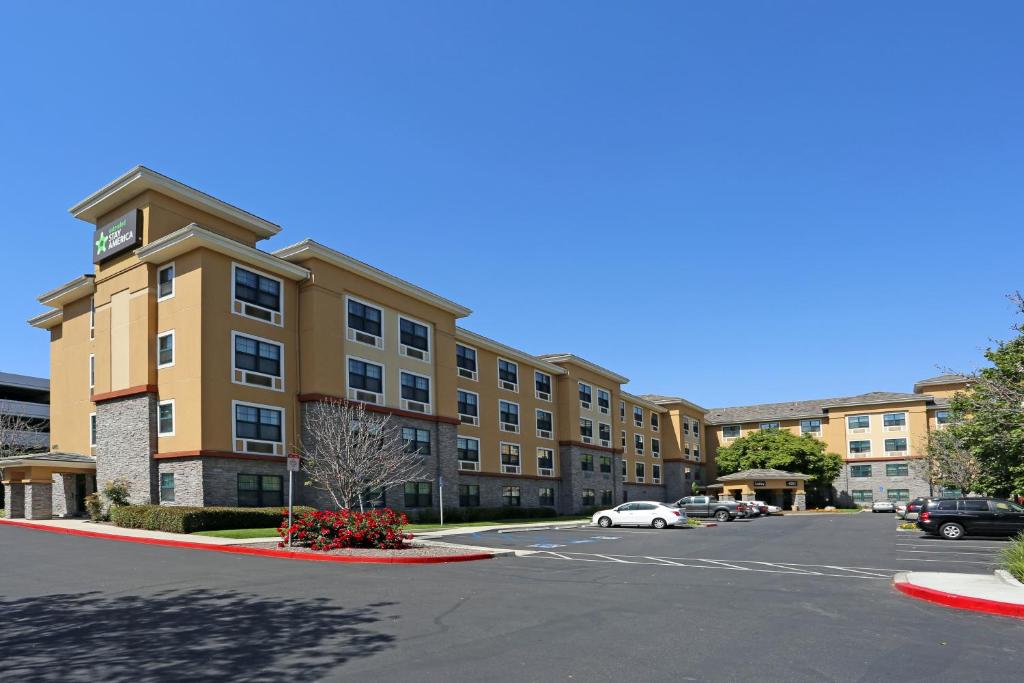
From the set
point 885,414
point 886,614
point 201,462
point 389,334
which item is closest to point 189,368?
point 201,462

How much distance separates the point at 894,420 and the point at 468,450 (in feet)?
169

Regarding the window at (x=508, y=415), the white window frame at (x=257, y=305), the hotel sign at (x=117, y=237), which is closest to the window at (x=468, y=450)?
the window at (x=508, y=415)

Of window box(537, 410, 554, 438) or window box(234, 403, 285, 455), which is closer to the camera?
window box(234, 403, 285, 455)

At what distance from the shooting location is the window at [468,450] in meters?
47.0

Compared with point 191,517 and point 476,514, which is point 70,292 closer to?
point 191,517

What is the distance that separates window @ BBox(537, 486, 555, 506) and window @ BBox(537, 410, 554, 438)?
12.0 feet

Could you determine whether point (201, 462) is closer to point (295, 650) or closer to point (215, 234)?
point (215, 234)

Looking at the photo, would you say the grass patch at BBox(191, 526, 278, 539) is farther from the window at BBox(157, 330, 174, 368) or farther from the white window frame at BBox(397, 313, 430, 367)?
the white window frame at BBox(397, 313, 430, 367)

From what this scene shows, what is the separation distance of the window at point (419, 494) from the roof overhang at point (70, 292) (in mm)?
17385

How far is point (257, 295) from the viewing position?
34.1 m

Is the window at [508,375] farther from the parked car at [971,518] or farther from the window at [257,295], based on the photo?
the parked car at [971,518]

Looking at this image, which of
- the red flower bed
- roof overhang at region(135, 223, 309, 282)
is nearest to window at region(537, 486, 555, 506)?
roof overhang at region(135, 223, 309, 282)

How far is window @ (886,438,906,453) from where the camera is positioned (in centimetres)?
7912

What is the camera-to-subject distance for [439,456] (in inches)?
1671
